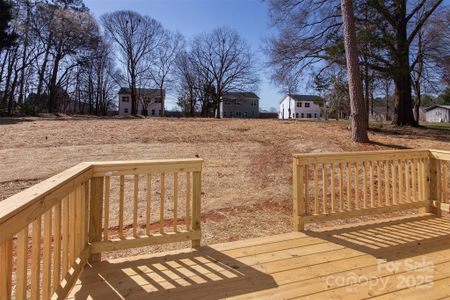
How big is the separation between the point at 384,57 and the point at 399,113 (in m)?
3.26

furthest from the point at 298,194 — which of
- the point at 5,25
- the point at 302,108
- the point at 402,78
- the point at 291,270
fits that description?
the point at 302,108

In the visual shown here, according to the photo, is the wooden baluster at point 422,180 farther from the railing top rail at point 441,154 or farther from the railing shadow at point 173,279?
the railing shadow at point 173,279

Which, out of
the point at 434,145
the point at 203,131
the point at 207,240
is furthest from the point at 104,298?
the point at 434,145

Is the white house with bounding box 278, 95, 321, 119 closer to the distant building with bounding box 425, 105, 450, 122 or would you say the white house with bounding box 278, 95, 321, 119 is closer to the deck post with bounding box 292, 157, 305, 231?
the distant building with bounding box 425, 105, 450, 122

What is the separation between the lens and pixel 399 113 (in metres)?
14.5

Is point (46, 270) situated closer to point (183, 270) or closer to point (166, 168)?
point (183, 270)

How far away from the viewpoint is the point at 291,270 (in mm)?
2949

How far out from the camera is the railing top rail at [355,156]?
3.89m

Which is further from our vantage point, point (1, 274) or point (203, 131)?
point (203, 131)

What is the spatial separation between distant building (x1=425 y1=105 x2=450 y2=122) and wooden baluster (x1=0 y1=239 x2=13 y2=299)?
58469 mm

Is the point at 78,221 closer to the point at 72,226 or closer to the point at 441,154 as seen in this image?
the point at 72,226

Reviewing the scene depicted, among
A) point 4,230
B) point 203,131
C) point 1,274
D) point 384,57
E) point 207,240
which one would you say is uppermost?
point 384,57

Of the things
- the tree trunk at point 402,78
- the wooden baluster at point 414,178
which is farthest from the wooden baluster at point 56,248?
the tree trunk at point 402,78

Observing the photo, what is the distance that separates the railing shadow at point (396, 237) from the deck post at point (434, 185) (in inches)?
10.5
